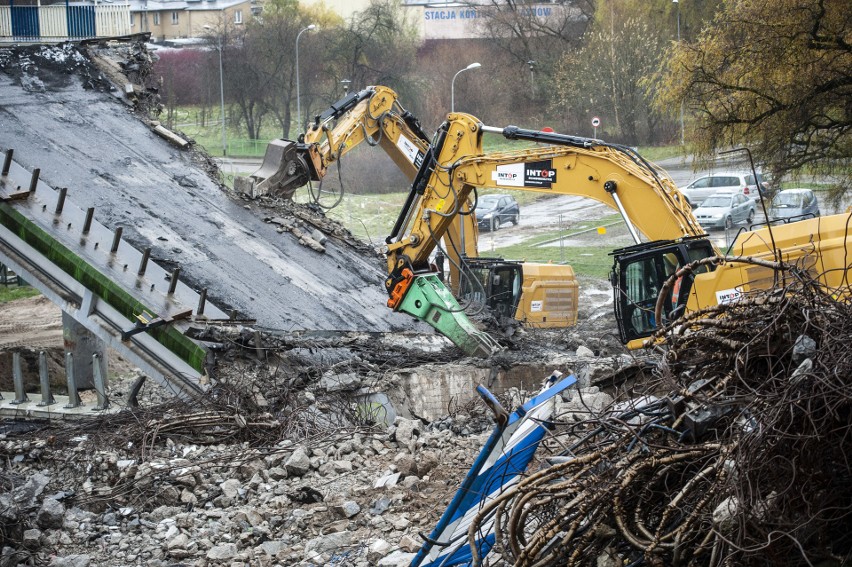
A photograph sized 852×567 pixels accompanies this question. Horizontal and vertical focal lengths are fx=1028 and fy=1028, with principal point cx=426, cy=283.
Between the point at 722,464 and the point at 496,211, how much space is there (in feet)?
94.8

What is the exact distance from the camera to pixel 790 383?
5086 millimetres

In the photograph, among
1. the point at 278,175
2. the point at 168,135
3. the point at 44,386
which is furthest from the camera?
the point at 168,135

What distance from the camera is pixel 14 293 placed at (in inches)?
995

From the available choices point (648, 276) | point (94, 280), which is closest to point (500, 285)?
point (648, 276)

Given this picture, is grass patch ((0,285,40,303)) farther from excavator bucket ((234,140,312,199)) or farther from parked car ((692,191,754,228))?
parked car ((692,191,754,228))

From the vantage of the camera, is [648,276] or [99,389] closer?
[648,276]

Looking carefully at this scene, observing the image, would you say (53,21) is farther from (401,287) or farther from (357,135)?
(401,287)

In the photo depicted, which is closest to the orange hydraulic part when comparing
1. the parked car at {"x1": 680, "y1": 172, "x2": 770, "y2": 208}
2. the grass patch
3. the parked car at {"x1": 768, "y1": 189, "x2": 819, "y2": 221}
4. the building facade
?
the parked car at {"x1": 768, "y1": 189, "x2": 819, "y2": 221}

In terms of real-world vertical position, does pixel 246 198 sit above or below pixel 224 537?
above

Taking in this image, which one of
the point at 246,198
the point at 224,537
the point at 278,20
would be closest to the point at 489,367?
the point at 224,537

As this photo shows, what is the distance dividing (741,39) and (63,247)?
43.1ft

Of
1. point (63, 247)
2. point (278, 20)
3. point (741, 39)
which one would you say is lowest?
point (63, 247)

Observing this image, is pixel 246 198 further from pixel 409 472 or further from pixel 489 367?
pixel 409 472

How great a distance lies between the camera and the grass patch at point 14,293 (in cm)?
2481
